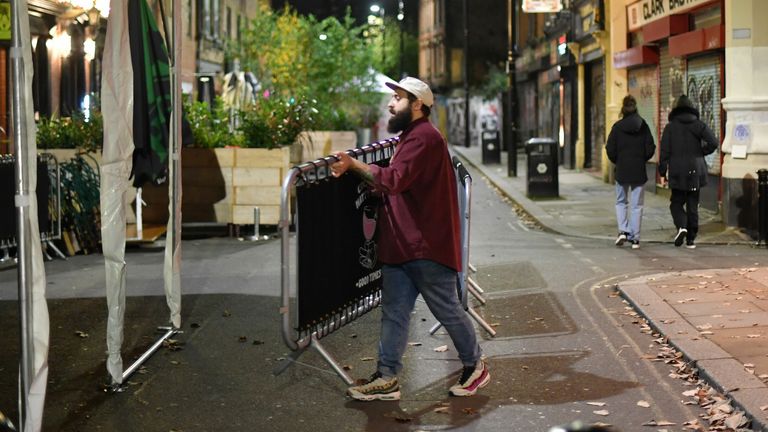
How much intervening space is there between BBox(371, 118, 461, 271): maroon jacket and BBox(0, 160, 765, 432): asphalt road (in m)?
0.92

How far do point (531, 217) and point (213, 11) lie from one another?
24825mm

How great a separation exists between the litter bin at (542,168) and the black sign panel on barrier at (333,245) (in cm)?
1434

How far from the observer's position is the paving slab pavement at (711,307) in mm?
6875

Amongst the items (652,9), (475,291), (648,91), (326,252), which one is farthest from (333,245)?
(648,91)

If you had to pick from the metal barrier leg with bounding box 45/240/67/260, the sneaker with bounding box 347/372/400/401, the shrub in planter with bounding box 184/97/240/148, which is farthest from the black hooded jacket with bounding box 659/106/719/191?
the sneaker with bounding box 347/372/400/401

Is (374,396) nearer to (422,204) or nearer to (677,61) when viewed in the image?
(422,204)

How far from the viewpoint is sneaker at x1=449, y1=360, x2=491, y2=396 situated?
6863 mm

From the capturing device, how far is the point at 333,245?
23.2 ft

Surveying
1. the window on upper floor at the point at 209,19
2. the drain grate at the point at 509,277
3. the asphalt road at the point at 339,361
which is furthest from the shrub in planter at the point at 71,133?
the window on upper floor at the point at 209,19

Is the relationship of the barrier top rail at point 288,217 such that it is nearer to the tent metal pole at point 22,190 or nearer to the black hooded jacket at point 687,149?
the tent metal pole at point 22,190

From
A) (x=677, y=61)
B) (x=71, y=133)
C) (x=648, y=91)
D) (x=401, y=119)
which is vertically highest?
(x=677, y=61)

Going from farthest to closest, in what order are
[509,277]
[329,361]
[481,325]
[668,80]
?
[668,80] < [509,277] < [481,325] < [329,361]

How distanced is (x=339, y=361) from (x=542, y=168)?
14.3 m

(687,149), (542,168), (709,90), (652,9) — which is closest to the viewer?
(687,149)
